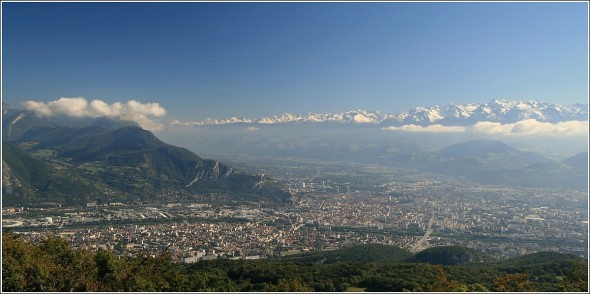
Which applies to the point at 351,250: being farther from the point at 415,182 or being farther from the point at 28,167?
the point at 415,182

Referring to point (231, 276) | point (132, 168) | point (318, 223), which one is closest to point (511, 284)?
point (231, 276)

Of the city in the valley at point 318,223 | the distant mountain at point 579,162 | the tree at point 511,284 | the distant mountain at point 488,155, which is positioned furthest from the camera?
the distant mountain at point 488,155

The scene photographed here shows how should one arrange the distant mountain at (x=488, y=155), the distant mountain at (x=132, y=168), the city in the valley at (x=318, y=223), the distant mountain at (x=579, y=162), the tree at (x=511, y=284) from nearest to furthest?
the tree at (x=511, y=284) < the city in the valley at (x=318, y=223) < the distant mountain at (x=132, y=168) < the distant mountain at (x=579, y=162) < the distant mountain at (x=488, y=155)

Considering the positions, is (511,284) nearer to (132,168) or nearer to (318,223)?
(318,223)

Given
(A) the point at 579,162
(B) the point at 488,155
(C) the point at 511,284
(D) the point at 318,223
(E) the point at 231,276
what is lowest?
(D) the point at 318,223

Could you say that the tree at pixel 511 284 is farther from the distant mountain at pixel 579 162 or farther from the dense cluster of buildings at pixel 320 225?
the distant mountain at pixel 579 162

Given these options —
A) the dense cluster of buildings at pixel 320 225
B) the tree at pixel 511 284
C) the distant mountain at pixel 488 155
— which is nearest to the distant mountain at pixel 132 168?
the dense cluster of buildings at pixel 320 225

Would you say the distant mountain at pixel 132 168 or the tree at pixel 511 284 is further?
the distant mountain at pixel 132 168
